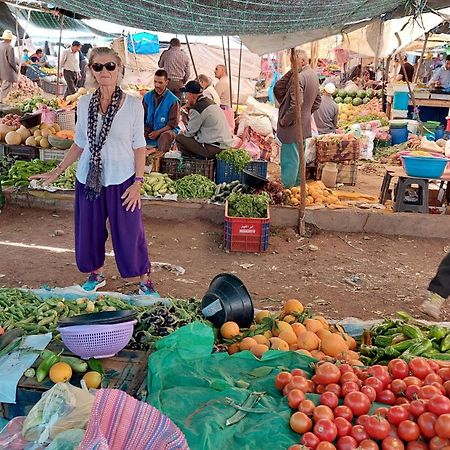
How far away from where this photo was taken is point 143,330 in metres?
3.25

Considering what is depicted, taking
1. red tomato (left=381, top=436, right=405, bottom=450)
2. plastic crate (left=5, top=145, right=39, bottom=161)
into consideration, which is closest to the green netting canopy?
red tomato (left=381, top=436, right=405, bottom=450)

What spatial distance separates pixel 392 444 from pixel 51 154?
7.07 m

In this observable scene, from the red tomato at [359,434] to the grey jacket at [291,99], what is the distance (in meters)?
5.52

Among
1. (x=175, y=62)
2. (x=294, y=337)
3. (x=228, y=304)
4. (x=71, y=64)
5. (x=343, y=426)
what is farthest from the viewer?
(x=71, y=64)

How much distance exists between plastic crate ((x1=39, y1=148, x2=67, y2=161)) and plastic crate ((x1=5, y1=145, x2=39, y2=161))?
170 mm

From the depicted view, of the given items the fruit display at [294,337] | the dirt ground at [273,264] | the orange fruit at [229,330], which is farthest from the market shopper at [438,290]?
the orange fruit at [229,330]

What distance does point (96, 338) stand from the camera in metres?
2.74

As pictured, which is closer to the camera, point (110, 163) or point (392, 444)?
point (392, 444)

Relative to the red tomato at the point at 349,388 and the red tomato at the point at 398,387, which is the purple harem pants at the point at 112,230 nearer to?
the red tomato at the point at 349,388

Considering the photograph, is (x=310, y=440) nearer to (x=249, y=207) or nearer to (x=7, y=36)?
(x=249, y=207)

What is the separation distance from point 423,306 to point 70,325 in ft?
9.75

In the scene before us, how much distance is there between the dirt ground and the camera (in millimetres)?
5074

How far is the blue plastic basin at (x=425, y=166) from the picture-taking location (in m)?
6.46

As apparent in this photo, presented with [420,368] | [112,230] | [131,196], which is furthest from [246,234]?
[420,368]
